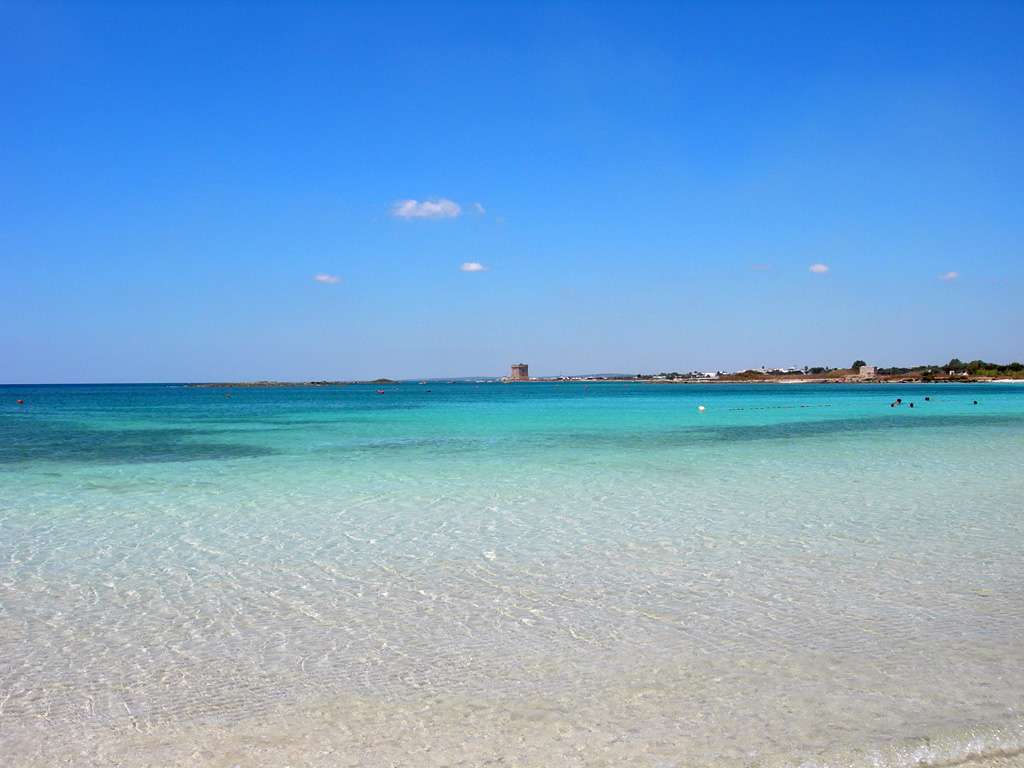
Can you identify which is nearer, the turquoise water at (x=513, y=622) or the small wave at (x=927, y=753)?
the small wave at (x=927, y=753)

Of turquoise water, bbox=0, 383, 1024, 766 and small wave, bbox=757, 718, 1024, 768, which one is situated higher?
turquoise water, bbox=0, 383, 1024, 766

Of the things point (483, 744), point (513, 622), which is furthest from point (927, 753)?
point (513, 622)

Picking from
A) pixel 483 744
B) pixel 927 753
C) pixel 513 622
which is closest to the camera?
pixel 927 753

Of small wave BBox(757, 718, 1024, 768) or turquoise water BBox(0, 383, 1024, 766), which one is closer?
small wave BBox(757, 718, 1024, 768)

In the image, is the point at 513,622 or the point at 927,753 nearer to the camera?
the point at 927,753

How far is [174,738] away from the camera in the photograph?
4.11 m

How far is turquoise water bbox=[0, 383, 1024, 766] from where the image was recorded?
4.11m

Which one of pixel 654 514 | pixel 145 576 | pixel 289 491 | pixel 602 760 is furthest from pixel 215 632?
pixel 289 491

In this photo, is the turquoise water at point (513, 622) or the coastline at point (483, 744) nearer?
the coastline at point (483, 744)

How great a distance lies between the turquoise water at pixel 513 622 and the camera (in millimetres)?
4113

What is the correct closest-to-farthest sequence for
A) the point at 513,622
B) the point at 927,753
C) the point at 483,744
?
the point at 927,753 → the point at 483,744 → the point at 513,622

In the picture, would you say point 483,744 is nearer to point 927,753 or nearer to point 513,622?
point 513,622

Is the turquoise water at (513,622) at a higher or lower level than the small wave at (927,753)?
higher

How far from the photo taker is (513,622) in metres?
6.05
